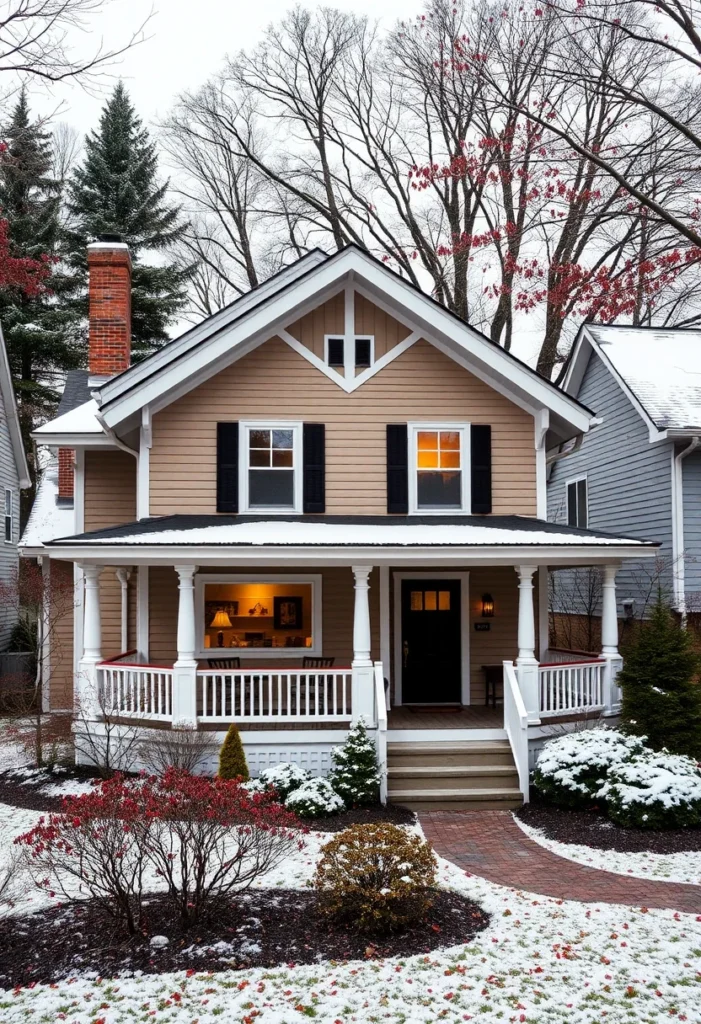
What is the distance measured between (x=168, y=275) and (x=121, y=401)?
18902 mm

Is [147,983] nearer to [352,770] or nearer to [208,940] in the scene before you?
[208,940]

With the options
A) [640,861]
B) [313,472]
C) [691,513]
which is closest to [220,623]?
[313,472]

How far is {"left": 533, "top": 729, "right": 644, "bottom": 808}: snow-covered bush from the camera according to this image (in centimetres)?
1080

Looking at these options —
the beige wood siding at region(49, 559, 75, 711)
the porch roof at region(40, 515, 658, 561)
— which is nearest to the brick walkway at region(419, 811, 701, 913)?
the porch roof at region(40, 515, 658, 561)

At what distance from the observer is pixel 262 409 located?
14.0 m

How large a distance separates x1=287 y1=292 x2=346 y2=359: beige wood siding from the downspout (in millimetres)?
6508

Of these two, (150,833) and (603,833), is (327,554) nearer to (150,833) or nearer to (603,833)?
(603,833)

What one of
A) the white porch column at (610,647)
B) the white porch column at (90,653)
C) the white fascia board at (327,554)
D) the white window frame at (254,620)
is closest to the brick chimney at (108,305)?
the white window frame at (254,620)

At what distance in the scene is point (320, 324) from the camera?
556 inches

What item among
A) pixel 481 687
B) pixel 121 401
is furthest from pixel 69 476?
pixel 481 687

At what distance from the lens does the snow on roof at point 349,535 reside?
1180cm

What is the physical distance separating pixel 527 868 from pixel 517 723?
117 inches

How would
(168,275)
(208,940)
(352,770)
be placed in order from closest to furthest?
1. (208,940)
2. (352,770)
3. (168,275)

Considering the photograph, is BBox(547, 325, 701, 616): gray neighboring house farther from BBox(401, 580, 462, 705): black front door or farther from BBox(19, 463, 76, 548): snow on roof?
BBox(19, 463, 76, 548): snow on roof
